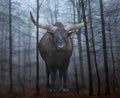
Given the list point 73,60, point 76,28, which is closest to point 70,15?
point 76,28

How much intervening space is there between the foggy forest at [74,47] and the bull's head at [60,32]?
0.32 feet

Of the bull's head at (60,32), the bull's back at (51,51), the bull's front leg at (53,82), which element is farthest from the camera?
the bull's back at (51,51)

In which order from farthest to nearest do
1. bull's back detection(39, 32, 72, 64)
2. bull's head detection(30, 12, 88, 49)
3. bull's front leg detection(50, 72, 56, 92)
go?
bull's back detection(39, 32, 72, 64) → bull's head detection(30, 12, 88, 49) → bull's front leg detection(50, 72, 56, 92)

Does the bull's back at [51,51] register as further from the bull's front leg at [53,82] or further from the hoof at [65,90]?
the hoof at [65,90]

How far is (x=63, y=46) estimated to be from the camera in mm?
8383

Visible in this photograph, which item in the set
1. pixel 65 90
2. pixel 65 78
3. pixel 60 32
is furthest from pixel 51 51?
pixel 65 90

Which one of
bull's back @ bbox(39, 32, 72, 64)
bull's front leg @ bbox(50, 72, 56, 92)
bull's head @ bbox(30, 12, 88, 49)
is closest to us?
bull's front leg @ bbox(50, 72, 56, 92)

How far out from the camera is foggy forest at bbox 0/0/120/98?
8289 mm

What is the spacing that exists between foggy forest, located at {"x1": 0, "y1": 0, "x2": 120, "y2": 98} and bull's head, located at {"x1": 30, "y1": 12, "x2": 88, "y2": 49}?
0.10 metres

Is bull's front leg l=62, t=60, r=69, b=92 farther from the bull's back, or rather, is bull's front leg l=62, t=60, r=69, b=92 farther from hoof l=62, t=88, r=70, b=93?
the bull's back

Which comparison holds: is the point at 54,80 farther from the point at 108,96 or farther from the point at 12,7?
the point at 12,7

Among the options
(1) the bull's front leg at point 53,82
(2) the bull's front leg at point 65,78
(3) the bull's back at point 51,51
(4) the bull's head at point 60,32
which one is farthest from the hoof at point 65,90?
(4) the bull's head at point 60,32

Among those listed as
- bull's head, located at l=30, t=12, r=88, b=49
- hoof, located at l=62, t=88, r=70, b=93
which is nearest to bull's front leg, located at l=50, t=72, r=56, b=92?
hoof, located at l=62, t=88, r=70, b=93

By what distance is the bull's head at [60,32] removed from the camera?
8.35 meters
